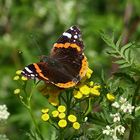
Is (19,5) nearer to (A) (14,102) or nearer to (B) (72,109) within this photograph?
(A) (14,102)

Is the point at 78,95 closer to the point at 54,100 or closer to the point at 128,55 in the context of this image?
the point at 54,100

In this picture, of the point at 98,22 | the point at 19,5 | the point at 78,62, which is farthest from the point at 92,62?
the point at 78,62

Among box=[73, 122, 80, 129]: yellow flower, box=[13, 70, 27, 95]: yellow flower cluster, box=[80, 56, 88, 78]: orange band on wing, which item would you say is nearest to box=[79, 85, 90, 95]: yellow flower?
box=[80, 56, 88, 78]: orange band on wing

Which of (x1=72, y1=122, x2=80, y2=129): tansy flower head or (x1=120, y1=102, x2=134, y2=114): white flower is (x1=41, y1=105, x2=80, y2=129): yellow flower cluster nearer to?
(x1=72, y1=122, x2=80, y2=129): tansy flower head

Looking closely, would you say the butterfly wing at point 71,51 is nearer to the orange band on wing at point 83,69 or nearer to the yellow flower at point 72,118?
the orange band on wing at point 83,69

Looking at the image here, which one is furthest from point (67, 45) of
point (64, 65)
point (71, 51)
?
point (64, 65)
